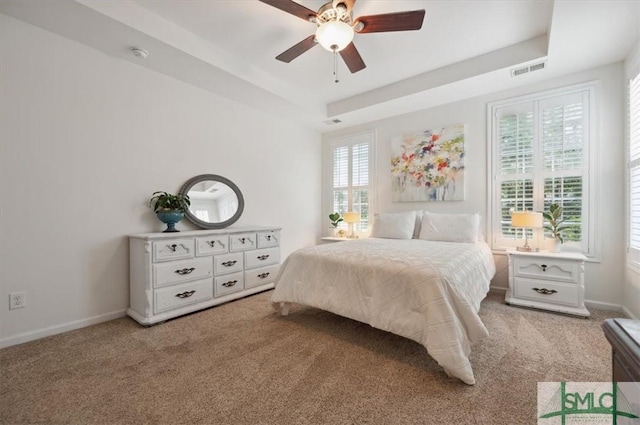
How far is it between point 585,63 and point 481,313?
9.39 feet

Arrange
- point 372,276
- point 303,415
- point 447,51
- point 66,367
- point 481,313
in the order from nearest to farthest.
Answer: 1. point 303,415
2. point 66,367
3. point 372,276
4. point 481,313
5. point 447,51

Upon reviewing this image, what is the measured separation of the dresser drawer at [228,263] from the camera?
9.89 ft

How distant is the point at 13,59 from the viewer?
216 centimetres

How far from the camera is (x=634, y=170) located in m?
2.51

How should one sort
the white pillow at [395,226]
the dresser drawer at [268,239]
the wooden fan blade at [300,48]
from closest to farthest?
1. the wooden fan blade at [300,48]
2. the dresser drawer at [268,239]
3. the white pillow at [395,226]

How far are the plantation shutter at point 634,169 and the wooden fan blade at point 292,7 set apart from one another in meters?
3.00

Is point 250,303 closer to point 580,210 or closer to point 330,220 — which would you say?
point 330,220

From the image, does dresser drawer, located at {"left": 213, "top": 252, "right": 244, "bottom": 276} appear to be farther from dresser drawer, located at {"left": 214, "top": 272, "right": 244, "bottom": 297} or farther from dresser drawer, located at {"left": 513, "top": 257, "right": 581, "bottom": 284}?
dresser drawer, located at {"left": 513, "top": 257, "right": 581, "bottom": 284}

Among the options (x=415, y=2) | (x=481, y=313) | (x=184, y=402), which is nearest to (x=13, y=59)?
(x=184, y=402)

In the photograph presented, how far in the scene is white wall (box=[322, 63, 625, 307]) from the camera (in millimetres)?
2779

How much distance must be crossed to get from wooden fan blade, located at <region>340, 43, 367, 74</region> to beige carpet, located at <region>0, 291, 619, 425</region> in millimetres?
2495

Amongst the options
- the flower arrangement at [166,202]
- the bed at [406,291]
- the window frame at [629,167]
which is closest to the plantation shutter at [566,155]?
the window frame at [629,167]

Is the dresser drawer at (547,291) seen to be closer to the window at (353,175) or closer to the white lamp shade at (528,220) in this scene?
the white lamp shade at (528,220)

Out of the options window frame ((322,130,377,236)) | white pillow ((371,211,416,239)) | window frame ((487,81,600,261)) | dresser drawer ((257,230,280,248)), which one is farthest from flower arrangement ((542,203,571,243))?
dresser drawer ((257,230,280,248))
